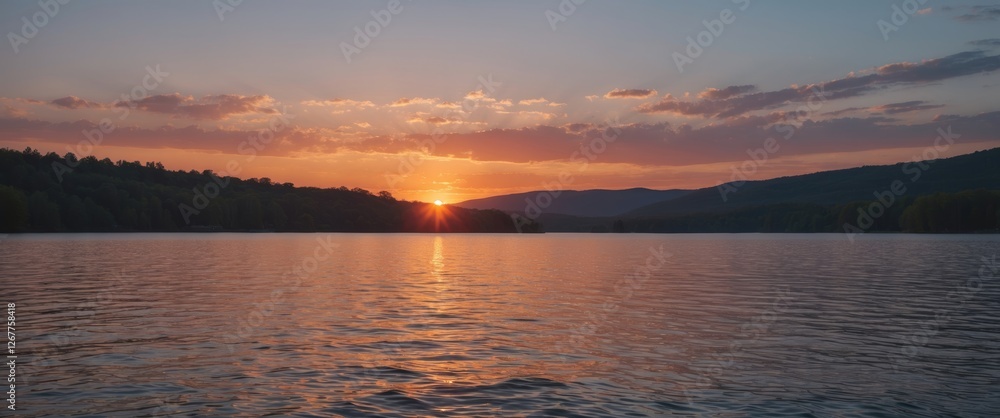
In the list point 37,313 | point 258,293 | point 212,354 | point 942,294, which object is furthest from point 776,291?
point 37,313

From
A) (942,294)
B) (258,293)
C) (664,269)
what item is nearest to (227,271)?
(258,293)

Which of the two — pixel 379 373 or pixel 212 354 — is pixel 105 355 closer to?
pixel 212 354

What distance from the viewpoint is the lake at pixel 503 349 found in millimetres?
19625

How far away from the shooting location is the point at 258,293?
49.4 metres

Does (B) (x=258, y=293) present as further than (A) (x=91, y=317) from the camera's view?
Yes

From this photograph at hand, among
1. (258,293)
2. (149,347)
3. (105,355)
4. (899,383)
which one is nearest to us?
(899,383)

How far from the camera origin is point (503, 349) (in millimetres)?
27922

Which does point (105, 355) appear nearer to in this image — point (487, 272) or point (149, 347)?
point (149, 347)

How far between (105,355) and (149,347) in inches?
74.4

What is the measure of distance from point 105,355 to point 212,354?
3604 millimetres

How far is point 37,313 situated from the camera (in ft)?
121

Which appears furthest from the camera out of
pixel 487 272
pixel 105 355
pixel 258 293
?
pixel 487 272

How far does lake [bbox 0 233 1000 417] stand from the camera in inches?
773

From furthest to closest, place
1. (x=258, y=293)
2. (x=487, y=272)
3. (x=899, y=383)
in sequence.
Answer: (x=487, y=272), (x=258, y=293), (x=899, y=383)
